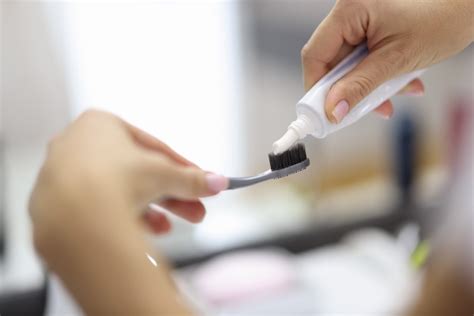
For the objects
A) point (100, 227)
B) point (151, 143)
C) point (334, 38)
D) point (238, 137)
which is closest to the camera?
point (100, 227)

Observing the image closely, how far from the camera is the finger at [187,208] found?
523mm

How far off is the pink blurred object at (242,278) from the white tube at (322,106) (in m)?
0.51

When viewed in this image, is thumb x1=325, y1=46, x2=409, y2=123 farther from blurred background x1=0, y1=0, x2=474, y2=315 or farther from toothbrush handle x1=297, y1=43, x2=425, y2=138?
blurred background x1=0, y1=0, x2=474, y2=315

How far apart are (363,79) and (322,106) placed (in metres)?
0.06

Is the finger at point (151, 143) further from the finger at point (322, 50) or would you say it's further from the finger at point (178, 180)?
the finger at point (322, 50)

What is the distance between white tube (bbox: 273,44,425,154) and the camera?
54cm

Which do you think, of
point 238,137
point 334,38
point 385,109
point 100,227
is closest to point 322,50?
point 334,38

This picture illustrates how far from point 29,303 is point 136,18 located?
837mm

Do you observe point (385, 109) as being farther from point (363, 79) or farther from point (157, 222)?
point (157, 222)

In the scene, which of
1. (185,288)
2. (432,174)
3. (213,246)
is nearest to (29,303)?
(185,288)

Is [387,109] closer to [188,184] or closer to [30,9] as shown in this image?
[188,184]

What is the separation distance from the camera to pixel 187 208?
20.9 inches

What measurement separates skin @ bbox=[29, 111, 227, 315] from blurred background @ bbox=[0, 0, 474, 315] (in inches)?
18.7

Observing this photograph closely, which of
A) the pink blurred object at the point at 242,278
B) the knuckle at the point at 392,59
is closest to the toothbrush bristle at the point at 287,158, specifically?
the knuckle at the point at 392,59
